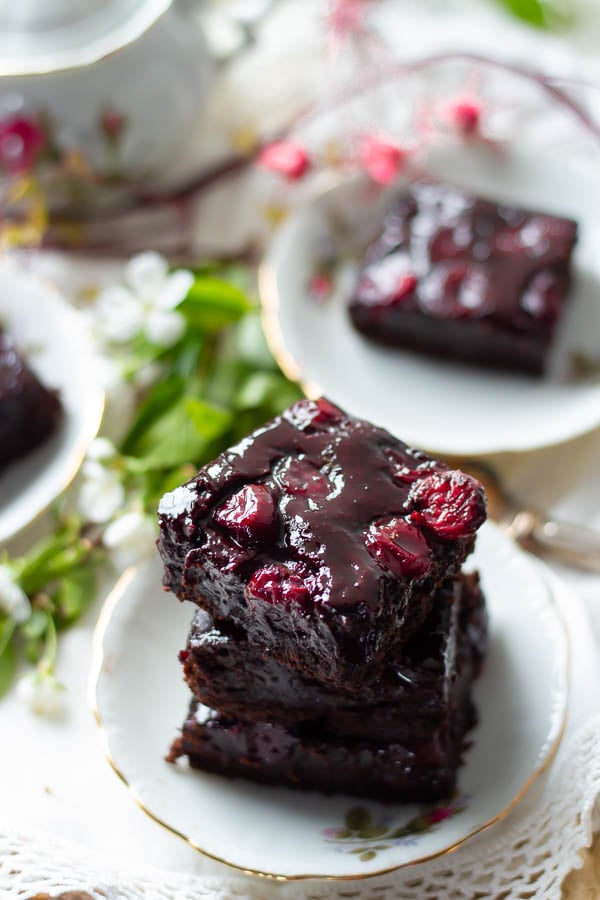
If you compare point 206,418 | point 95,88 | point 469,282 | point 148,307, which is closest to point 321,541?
point 206,418

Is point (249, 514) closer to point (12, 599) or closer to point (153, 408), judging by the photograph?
point (12, 599)

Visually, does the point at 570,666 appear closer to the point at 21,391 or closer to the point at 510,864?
the point at 510,864

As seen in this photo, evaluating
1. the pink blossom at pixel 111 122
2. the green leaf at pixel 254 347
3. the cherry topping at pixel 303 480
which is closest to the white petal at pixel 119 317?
the green leaf at pixel 254 347

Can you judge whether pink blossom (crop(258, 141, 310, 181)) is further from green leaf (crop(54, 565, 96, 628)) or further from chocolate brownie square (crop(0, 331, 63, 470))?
green leaf (crop(54, 565, 96, 628))

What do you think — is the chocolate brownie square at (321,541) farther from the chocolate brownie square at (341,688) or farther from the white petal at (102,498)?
the white petal at (102,498)

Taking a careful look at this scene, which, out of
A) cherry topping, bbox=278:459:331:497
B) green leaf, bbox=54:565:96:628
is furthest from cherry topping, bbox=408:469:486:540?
green leaf, bbox=54:565:96:628
